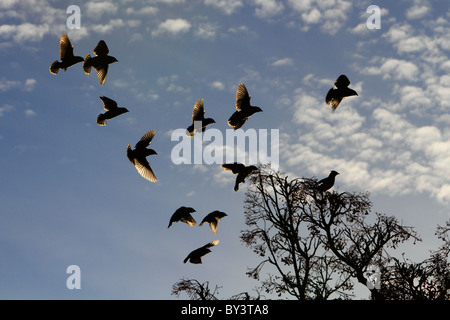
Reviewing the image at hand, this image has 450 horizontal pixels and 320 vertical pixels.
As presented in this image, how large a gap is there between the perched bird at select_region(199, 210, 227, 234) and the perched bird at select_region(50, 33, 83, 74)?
6.25 meters

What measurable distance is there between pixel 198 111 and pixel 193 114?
0.18 metres

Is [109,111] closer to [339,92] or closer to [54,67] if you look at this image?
[54,67]

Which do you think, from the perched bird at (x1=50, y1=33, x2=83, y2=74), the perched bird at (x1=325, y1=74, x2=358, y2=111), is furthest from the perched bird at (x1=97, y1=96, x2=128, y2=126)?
the perched bird at (x1=325, y1=74, x2=358, y2=111)

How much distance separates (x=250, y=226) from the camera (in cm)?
1944

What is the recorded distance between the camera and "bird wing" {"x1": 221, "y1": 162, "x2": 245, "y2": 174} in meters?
13.7

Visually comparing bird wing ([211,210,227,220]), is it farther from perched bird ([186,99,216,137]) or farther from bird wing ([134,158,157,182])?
perched bird ([186,99,216,137])

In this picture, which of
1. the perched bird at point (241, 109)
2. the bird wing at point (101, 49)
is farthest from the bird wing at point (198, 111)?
the bird wing at point (101, 49)

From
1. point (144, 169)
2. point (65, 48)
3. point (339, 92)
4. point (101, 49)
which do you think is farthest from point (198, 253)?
point (65, 48)

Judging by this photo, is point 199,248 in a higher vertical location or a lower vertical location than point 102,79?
lower

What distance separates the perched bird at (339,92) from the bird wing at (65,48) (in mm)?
8014

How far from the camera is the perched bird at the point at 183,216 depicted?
12133 mm
